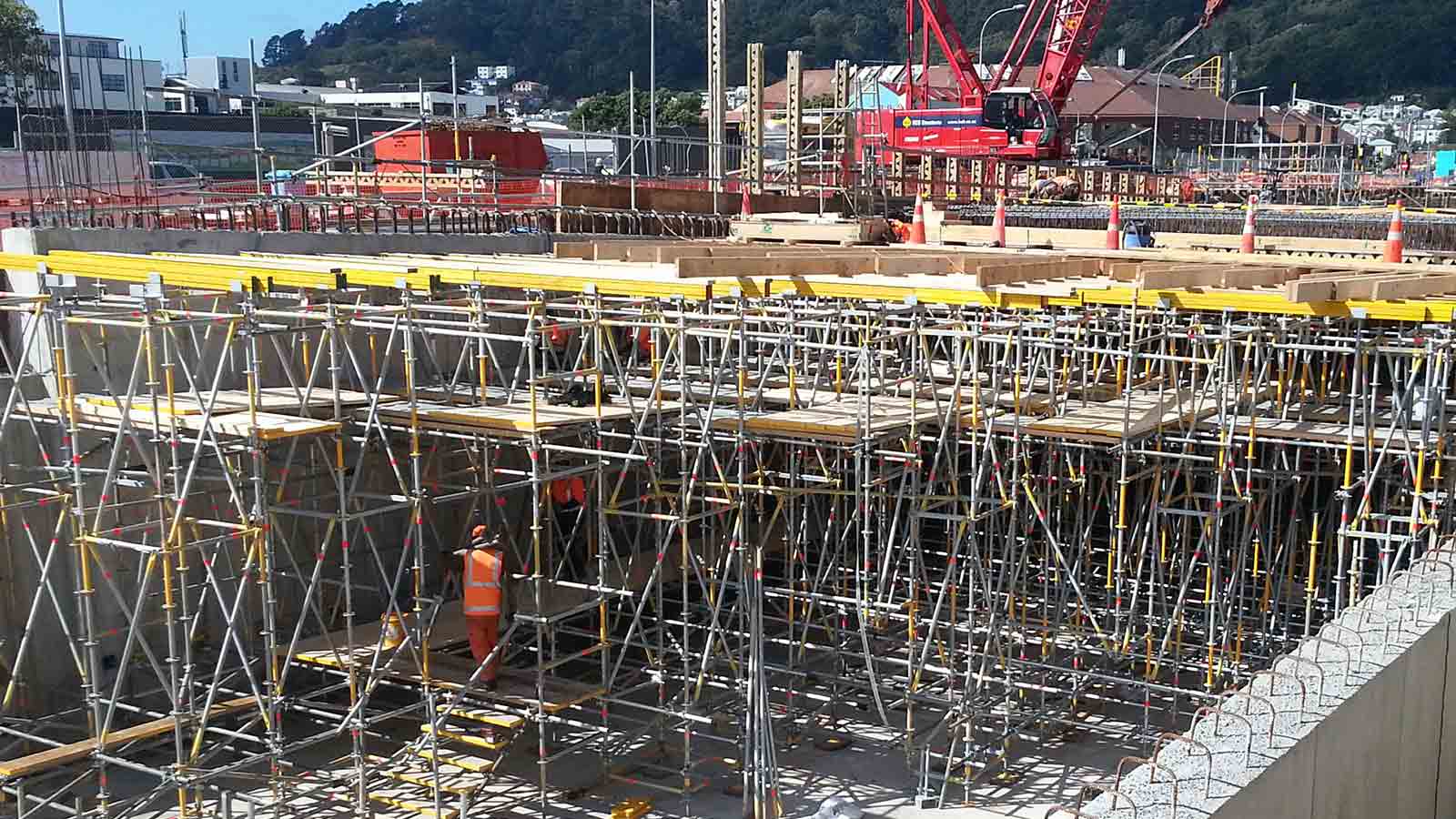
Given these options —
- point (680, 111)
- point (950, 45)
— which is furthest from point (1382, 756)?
point (680, 111)

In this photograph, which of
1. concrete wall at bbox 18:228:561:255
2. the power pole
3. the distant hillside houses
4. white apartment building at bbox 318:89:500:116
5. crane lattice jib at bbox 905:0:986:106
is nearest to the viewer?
concrete wall at bbox 18:228:561:255

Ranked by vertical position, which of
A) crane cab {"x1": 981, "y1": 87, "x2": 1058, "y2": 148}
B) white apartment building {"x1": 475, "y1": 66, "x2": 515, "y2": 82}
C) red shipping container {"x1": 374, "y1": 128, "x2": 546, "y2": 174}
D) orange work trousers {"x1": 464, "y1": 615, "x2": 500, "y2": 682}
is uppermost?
white apartment building {"x1": 475, "y1": 66, "x2": 515, "y2": 82}

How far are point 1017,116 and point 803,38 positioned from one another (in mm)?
123365

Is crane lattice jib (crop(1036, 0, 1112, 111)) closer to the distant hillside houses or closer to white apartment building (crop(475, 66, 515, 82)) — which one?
the distant hillside houses

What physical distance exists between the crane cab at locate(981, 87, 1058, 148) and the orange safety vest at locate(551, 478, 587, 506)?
30350 mm

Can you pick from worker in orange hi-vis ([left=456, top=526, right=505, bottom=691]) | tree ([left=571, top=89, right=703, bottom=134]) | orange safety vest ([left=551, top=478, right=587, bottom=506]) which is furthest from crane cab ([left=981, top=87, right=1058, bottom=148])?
tree ([left=571, top=89, right=703, bottom=134])

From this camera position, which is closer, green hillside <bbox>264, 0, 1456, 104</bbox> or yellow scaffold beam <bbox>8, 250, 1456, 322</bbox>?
yellow scaffold beam <bbox>8, 250, 1456, 322</bbox>

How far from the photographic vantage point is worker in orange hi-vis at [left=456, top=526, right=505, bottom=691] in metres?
12.5

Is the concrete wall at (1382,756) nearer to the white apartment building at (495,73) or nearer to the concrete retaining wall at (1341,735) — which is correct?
the concrete retaining wall at (1341,735)

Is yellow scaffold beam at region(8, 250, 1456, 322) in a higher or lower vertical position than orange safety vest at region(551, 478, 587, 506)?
higher

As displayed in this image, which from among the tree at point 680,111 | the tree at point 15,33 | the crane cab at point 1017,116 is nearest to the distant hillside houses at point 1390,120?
the tree at point 680,111

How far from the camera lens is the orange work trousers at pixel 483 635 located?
503 inches

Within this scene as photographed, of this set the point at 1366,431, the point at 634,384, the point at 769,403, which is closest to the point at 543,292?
the point at 634,384

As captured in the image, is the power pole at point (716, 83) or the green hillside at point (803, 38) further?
the green hillside at point (803, 38)
